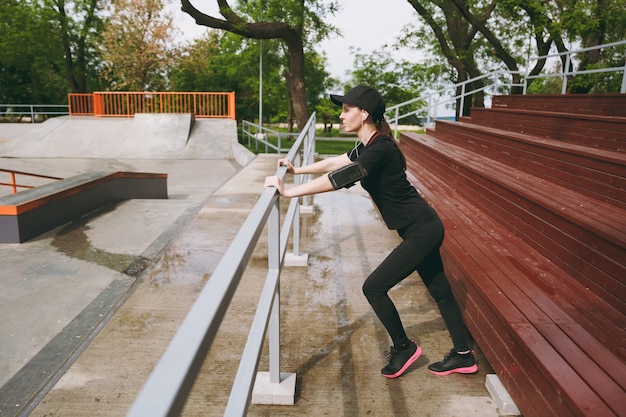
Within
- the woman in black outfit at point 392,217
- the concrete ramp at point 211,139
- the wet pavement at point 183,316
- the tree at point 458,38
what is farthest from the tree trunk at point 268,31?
the woman in black outfit at point 392,217

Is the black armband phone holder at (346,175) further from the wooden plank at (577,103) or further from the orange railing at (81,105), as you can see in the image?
the orange railing at (81,105)

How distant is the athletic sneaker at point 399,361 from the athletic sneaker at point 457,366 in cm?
17

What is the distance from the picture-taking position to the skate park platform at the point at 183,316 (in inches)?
115

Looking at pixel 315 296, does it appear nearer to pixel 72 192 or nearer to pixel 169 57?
pixel 72 192

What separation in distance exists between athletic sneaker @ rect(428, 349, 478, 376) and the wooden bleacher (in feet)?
0.40

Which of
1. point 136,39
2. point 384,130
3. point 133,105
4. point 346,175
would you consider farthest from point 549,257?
point 136,39

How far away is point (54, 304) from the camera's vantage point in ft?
15.3

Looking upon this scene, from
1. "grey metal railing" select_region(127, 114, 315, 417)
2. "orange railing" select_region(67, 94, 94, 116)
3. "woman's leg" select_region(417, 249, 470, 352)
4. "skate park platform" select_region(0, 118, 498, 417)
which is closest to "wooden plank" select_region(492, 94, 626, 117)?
"skate park platform" select_region(0, 118, 498, 417)

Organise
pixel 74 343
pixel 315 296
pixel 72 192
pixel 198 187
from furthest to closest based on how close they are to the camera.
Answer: pixel 198 187
pixel 72 192
pixel 315 296
pixel 74 343

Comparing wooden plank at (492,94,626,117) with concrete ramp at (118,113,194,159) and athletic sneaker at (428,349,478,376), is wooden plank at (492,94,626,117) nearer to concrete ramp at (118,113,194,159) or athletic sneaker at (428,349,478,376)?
athletic sneaker at (428,349,478,376)

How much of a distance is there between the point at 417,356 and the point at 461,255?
3.50 feet

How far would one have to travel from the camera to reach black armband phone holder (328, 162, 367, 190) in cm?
268

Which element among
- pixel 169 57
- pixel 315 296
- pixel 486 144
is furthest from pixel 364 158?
pixel 169 57

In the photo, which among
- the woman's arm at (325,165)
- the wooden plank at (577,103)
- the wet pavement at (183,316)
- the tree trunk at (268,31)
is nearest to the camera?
the wet pavement at (183,316)
